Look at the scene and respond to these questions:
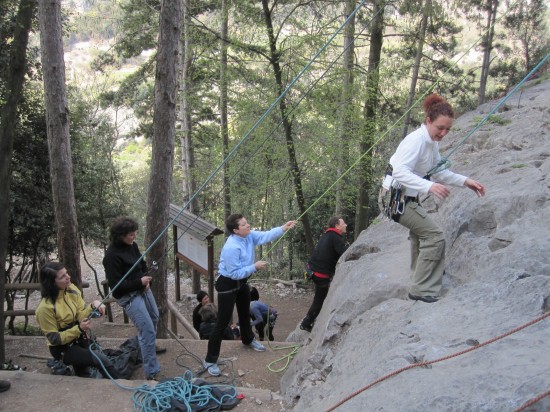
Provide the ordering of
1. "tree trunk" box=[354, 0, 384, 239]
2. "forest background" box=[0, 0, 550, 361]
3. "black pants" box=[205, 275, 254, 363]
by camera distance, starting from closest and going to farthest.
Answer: "black pants" box=[205, 275, 254, 363] → "forest background" box=[0, 0, 550, 361] → "tree trunk" box=[354, 0, 384, 239]

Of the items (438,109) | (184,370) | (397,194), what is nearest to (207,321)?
(184,370)

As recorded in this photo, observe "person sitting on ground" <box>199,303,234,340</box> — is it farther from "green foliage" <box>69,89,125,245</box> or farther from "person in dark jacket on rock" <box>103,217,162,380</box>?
"green foliage" <box>69,89,125,245</box>

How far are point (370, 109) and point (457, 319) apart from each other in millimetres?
9641

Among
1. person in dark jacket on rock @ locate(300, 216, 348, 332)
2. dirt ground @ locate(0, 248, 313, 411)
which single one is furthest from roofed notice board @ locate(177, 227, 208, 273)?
person in dark jacket on rock @ locate(300, 216, 348, 332)

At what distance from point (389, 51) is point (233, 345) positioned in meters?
14.8

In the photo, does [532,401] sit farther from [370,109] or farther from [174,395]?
[370,109]

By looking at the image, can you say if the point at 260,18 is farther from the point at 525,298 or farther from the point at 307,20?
the point at 525,298

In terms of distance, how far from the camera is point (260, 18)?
39.2ft

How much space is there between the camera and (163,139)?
6566mm

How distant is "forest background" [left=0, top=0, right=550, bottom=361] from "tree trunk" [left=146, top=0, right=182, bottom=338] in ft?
0.06

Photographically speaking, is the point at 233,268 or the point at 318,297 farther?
the point at 318,297

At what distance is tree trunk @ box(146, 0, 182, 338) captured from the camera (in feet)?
20.6

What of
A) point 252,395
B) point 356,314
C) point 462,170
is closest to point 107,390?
point 252,395

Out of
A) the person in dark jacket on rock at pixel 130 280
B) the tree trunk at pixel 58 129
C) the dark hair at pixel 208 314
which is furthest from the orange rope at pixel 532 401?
the tree trunk at pixel 58 129
